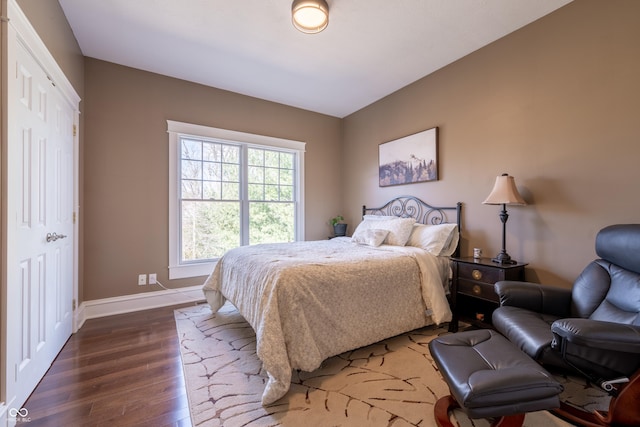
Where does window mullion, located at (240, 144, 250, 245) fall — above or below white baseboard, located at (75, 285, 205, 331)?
above

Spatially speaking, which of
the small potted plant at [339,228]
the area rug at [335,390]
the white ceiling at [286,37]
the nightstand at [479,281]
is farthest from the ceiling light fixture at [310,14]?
the small potted plant at [339,228]

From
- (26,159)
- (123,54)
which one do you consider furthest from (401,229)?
(123,54)

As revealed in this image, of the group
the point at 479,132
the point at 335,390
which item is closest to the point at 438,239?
the point at 479,132

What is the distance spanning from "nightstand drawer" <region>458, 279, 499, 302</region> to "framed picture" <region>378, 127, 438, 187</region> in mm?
1341

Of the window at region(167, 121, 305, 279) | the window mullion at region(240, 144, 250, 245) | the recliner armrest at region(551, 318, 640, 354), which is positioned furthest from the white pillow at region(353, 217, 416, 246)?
the window mullion at region(240, 144, 250, 245)

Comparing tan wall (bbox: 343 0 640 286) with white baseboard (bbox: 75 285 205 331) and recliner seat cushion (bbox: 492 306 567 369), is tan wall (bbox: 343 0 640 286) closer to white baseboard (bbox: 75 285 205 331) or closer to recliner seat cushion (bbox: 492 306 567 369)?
recliner seat cushion (bbox: 492 306 567 369)

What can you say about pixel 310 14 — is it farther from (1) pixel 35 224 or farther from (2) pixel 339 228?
(2) pixel 339 228

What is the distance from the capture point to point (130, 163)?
3.22 m

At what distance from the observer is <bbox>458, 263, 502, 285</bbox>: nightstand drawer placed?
2.30 metres

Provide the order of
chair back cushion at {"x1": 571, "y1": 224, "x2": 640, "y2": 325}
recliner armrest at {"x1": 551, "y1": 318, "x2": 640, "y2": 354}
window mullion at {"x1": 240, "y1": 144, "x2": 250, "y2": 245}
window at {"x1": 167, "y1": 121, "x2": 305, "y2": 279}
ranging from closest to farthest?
recliner armrest at {"x1": 551, "y1": 318, "x2": 640, "y2": 354}, chair back cushion at {"x1": 571, "y1": 224, "x2": 640, "y2": 325}, window at {"x1": 167, "y1": 121, "x2": 305, "y2": 279}, window mullion at {"x1": 240, "y1": 144, "x2": 250, "y2": 245}

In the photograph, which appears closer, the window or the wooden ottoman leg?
the wooden ottoman leg

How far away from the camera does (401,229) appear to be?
3.12 meters

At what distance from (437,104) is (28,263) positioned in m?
3.97

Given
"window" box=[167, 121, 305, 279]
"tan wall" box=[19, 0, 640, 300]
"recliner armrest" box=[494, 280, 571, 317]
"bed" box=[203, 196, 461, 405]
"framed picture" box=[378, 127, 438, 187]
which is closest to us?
"bed" box=[203, 196, 461, 405]
